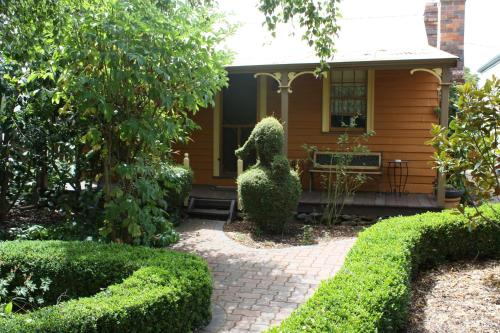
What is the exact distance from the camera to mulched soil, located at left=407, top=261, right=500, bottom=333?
4.19 metres

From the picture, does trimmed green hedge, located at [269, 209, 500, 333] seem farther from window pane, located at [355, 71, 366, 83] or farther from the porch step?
window pane, located at [355, 71, 366, 83]

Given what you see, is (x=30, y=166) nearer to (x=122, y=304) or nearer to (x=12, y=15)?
(x=12, y=15)

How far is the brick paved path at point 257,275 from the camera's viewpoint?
464 cm

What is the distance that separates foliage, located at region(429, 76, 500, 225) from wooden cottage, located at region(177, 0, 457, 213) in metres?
3.87

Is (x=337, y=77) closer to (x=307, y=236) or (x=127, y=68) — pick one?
(x=307, y=236)

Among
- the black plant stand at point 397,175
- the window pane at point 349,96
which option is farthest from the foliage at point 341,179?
the black plant stand at point 397,175

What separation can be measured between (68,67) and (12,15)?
0.82 meters

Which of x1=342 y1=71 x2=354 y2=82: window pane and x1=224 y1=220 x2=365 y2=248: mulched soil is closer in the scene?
x1=224 y1=220 x2=365 y2=248: mulched soil

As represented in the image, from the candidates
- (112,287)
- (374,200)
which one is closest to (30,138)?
(112,287)

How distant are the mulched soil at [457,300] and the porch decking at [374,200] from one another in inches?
118

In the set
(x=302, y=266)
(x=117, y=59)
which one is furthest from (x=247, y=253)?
(x=117, y=59)

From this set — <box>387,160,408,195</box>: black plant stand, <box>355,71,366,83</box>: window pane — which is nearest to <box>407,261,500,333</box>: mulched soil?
<box>387,160,408,195</box>: black plant stand

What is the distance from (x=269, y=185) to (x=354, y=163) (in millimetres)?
3092

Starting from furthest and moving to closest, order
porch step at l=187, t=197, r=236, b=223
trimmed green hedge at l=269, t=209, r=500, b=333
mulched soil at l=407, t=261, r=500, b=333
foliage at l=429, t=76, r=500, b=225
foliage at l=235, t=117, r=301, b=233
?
porch step at l=187, t=197, r=236, b=223
foliage at l=235, t=117, r=301, b=233
foliage at l=429, t=76, r=500, b=225
mulched soil at l=407, t=261, r=500, b=333
trimmed green hedge at l=269, t=209, r=500, b=333
